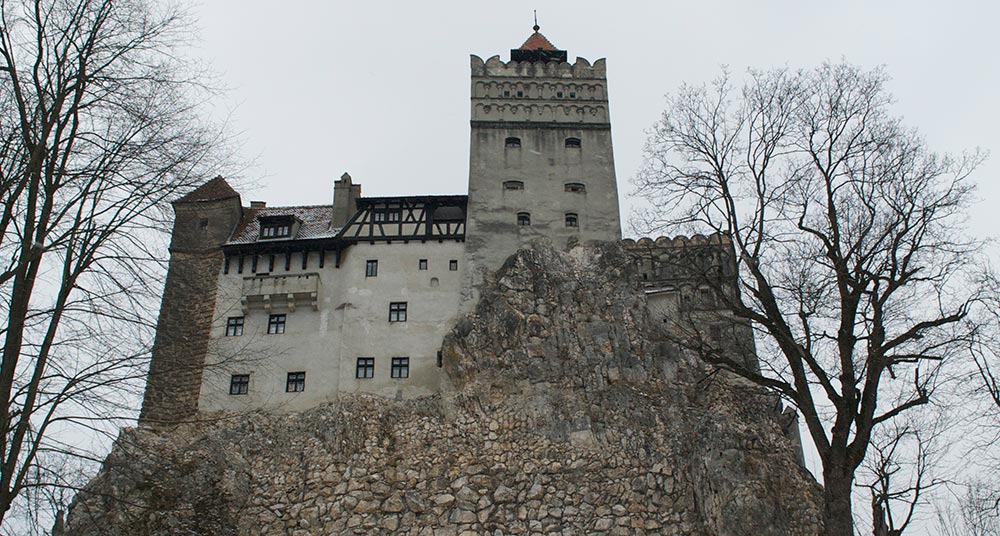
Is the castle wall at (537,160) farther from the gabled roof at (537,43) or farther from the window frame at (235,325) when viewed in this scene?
the window frame at (235,325)

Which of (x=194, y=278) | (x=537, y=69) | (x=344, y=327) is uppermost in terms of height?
(x=537, y=69)

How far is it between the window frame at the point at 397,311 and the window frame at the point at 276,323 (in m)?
3.93

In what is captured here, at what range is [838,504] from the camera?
12.8m

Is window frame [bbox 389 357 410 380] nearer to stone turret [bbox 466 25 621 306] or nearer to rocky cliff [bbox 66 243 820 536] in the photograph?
rocky cliff [bbox 66 243 820 536]

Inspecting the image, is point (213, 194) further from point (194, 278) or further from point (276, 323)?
point (276, 323)

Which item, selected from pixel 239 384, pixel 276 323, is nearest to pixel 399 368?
pixel 276 323

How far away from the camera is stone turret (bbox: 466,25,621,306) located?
32.6 meters

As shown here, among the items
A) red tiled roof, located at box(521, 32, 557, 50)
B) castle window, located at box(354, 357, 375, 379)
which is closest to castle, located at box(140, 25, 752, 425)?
castle window, located at box(354, 357, 375, 379)

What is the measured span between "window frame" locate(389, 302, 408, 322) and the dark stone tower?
6.48 meters

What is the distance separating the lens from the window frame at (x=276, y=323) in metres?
30.4

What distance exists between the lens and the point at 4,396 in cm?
945

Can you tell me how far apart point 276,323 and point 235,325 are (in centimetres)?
155

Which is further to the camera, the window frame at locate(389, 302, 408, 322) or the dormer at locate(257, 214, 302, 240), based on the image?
the dormer at locate(257, 214, 302, 240)

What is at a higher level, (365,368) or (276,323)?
(276,323)
